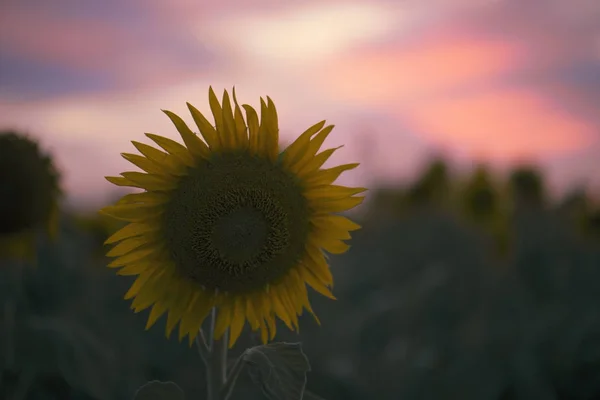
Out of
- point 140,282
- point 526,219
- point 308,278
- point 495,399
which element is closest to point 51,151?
point 140,282

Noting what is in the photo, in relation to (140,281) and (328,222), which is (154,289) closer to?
(140,281)

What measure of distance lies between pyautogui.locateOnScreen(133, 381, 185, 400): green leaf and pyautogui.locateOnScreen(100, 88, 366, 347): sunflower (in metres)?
0.17

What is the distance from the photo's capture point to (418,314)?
4680 millimetres

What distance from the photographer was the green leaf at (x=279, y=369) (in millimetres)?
1435

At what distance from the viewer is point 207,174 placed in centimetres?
158

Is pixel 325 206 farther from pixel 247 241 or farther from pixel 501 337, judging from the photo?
pixel 501 337

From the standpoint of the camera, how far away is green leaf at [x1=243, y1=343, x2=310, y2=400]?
143 cm

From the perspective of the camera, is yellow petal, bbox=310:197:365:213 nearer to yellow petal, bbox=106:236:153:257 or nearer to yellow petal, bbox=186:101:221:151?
yellow petal, bbox=186:101:221:151

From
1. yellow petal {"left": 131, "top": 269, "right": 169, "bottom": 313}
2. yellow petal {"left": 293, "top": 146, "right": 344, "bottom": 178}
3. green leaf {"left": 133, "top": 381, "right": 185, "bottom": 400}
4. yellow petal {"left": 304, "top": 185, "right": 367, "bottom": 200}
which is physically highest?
yellow petal {"left": 293, "top": 146, "right": 344, "bottom": 178}

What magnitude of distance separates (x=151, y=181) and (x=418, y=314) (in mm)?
3478

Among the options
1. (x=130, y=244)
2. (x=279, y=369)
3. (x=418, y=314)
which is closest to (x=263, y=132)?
(x=130, y=244)

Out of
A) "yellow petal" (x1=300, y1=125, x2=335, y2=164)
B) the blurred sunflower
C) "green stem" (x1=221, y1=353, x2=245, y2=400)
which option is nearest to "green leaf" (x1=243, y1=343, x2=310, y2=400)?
"green stem" (x1=221, y1=353, x2=245, y2=400)

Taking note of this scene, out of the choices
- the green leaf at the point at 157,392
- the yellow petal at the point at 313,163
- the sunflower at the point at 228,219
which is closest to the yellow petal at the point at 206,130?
the sunflower at the point at 228,219

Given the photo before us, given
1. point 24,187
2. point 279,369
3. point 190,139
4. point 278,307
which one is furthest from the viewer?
point 24,187
